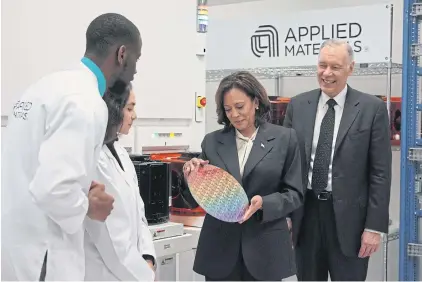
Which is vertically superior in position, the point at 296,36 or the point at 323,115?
the point at 296,36

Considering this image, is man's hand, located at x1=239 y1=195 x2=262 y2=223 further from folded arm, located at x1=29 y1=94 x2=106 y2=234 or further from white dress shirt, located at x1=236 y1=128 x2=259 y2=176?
folded arm, located at x1=29 y1=94 x2=106 y2=234

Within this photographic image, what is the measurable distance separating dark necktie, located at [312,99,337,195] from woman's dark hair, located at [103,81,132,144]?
1134 mm

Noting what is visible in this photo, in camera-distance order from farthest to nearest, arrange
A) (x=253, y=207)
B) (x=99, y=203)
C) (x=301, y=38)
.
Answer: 1. (x=301, y=38)
2. (x=253, y=207)
3. (x=99, y=203)

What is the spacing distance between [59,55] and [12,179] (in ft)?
4.29

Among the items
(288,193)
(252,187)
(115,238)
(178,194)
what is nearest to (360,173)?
(288,193)

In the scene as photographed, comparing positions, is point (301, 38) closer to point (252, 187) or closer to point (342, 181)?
point (342, 181)

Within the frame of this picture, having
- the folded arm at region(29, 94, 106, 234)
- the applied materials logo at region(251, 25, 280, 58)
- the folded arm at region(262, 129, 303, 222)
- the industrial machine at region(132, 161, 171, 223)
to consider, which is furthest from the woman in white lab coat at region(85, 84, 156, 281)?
the applied materials logo at region(251, 25, 280, 58)

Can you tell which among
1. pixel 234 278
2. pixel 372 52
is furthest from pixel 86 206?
pixel 372 52

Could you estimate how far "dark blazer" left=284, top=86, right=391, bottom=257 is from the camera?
285 cm

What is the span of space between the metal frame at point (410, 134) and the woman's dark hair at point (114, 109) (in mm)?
2036

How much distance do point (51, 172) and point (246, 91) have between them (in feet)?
3.81

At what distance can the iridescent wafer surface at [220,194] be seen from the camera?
91.4 inches

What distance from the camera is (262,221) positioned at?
7.88 ft

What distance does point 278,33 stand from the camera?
4.74 metres
